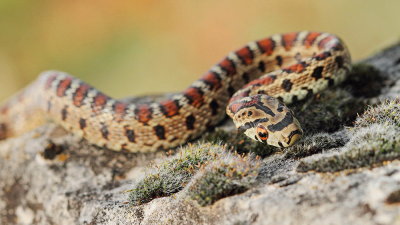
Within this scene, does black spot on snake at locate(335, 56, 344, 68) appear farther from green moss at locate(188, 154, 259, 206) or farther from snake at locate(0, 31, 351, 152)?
green moss at locate(188, 154, 259, 206)

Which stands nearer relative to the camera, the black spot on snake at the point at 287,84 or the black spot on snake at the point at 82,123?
the black spot on snake at the point at 287,84

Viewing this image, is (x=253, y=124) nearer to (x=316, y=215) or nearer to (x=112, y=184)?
(x=316, y=215)

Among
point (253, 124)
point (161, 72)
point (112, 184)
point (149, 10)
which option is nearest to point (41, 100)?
point (112, 184)

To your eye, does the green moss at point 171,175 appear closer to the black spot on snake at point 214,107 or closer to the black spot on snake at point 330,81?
the black spot on snake at point 214,107

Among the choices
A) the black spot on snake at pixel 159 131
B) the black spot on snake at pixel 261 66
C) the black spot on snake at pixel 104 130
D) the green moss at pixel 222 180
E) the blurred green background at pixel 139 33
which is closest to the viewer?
the green moss at pixel 222 180

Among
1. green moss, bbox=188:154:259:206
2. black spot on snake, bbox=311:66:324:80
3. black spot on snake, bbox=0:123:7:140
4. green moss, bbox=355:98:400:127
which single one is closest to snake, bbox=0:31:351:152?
black spot on snake, bbox=311:66:324:80

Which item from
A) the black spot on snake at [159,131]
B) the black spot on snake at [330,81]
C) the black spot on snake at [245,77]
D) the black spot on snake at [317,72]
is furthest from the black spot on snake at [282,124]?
the black spot on snake at [245,77]
